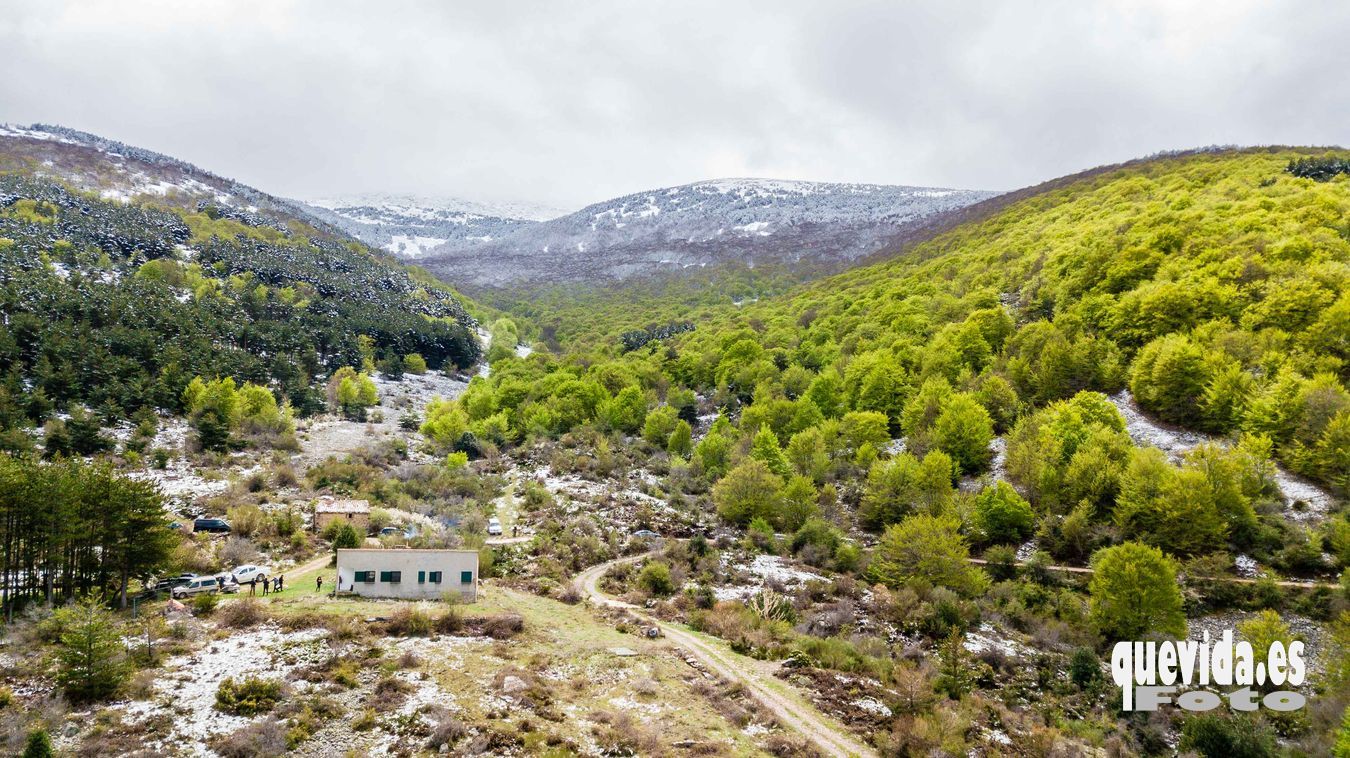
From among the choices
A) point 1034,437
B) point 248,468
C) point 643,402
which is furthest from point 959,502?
point 248,468

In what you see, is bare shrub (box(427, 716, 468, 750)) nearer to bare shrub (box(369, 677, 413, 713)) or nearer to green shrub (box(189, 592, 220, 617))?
bare shrub (box(369, 677, 413, 713))

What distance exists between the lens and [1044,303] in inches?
2862

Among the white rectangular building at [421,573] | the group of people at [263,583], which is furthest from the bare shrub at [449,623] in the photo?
the group of people at [263,583]

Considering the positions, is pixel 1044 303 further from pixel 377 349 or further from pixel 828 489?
pixel 377 349

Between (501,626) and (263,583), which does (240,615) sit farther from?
(501,626)

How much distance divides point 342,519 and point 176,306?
65767mm

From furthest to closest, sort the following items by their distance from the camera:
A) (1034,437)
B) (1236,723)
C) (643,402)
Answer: (643,402), (1034,437), (1236,723)

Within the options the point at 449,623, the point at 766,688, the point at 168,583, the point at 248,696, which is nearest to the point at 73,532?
the point at 168,583

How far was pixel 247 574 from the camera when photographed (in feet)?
108

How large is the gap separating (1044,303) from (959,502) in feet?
130

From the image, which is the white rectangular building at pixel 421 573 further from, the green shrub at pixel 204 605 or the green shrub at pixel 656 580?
the green shrub at pixel 656 580

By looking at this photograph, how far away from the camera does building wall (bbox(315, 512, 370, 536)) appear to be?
41906 millimetres

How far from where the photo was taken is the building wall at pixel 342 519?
137 feet

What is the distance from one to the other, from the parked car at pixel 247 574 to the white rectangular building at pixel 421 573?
5417 mm
